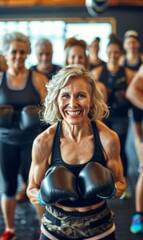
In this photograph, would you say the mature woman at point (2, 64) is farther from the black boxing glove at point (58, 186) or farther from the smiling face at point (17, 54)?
the black boxing glove at point (58, 186)

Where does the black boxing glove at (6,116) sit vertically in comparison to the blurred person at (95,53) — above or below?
below

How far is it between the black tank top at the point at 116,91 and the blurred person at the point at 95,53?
0.24 m

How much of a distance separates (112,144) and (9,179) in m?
0.85

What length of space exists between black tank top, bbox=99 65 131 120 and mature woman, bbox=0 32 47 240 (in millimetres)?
720

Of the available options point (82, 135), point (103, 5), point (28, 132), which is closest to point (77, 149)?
point (82, 135)

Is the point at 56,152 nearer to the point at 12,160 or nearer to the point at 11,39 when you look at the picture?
the point at 12,160

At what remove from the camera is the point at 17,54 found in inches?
76.4

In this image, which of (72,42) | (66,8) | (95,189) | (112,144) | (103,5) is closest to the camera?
(95,189)

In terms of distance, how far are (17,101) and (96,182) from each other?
34.9 inches

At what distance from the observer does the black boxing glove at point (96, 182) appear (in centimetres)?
115

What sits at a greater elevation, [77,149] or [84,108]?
[84,108]

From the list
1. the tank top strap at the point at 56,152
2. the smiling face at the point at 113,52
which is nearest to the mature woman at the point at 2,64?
the tank top strap at the point at 56,152

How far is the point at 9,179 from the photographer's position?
6.33 ft

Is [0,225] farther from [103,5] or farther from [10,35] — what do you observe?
[103,5]
